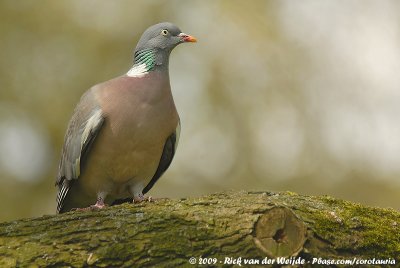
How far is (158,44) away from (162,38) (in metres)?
0.10

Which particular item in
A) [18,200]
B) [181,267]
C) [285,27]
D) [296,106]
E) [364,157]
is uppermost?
[285,27]

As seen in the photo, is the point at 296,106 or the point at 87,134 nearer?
the point at 87,134

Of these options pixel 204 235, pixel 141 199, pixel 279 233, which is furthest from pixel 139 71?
pixel 279 233

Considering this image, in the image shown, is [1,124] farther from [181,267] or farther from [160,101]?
[181,267]

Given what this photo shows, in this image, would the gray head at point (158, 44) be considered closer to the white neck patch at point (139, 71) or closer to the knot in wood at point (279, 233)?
the white neck patch at point (139, 71)

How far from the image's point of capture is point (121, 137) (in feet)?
23.0

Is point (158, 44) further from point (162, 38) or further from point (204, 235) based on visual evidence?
point (204, 235)

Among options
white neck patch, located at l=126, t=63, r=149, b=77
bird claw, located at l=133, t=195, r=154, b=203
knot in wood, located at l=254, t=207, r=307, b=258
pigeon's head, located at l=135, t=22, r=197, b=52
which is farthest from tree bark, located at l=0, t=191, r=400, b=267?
pigeon's head, located at l=135, t=22, r=197, b=52

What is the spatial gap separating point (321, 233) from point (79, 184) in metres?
3.14

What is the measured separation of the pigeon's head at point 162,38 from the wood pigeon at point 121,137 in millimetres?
120

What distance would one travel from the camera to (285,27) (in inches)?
766

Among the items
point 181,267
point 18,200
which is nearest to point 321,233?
point 181,267

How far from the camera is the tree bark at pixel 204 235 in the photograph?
4.96 m

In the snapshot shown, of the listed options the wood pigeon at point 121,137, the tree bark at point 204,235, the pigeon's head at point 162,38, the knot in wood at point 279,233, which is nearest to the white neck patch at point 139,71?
the wood pigeon at point 121,137
